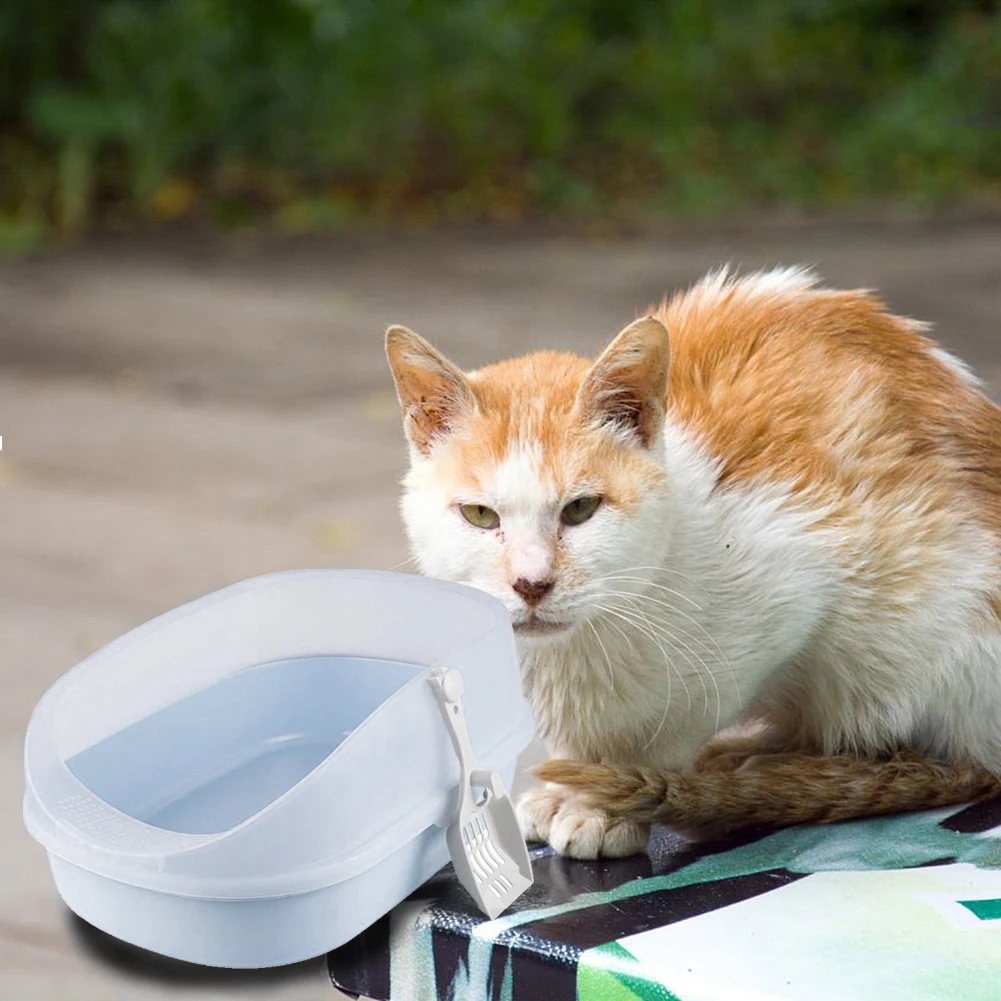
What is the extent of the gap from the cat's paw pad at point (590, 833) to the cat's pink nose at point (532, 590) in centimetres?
24

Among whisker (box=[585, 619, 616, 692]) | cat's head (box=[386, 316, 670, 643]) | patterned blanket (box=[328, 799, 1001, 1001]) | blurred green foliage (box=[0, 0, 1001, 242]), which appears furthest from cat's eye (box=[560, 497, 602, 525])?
blurred green foliage (box=[0, 0, 1001, 242])

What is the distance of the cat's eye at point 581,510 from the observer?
1595mm

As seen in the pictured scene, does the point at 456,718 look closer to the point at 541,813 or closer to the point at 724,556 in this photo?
the point at 541,813

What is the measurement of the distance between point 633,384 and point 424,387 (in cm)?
23

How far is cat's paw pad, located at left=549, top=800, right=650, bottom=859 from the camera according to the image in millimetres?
1614

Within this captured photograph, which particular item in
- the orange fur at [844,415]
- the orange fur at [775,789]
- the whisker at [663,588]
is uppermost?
the orange fur at [844,415]

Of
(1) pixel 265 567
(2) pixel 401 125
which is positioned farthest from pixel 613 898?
(2) pixel 401 125

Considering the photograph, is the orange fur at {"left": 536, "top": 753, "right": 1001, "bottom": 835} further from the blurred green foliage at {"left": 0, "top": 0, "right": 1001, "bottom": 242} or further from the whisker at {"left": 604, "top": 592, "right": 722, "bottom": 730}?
the blurred green foliage at {"left": 0, "top": 0, "right": 1001, "bottom": 242}

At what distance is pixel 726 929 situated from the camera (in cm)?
145

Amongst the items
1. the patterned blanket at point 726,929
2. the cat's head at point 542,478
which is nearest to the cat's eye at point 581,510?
the cat's head at point 542,478

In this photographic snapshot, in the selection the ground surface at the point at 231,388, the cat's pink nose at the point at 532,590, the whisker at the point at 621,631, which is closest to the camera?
the cat's pink nose at the point at 532,590

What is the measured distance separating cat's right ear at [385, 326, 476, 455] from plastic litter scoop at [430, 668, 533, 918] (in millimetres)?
374

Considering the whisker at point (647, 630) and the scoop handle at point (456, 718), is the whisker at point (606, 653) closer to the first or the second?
the whisker at point (647, 630)

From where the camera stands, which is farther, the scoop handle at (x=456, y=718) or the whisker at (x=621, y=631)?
the whisker at (x=621, y=631)
